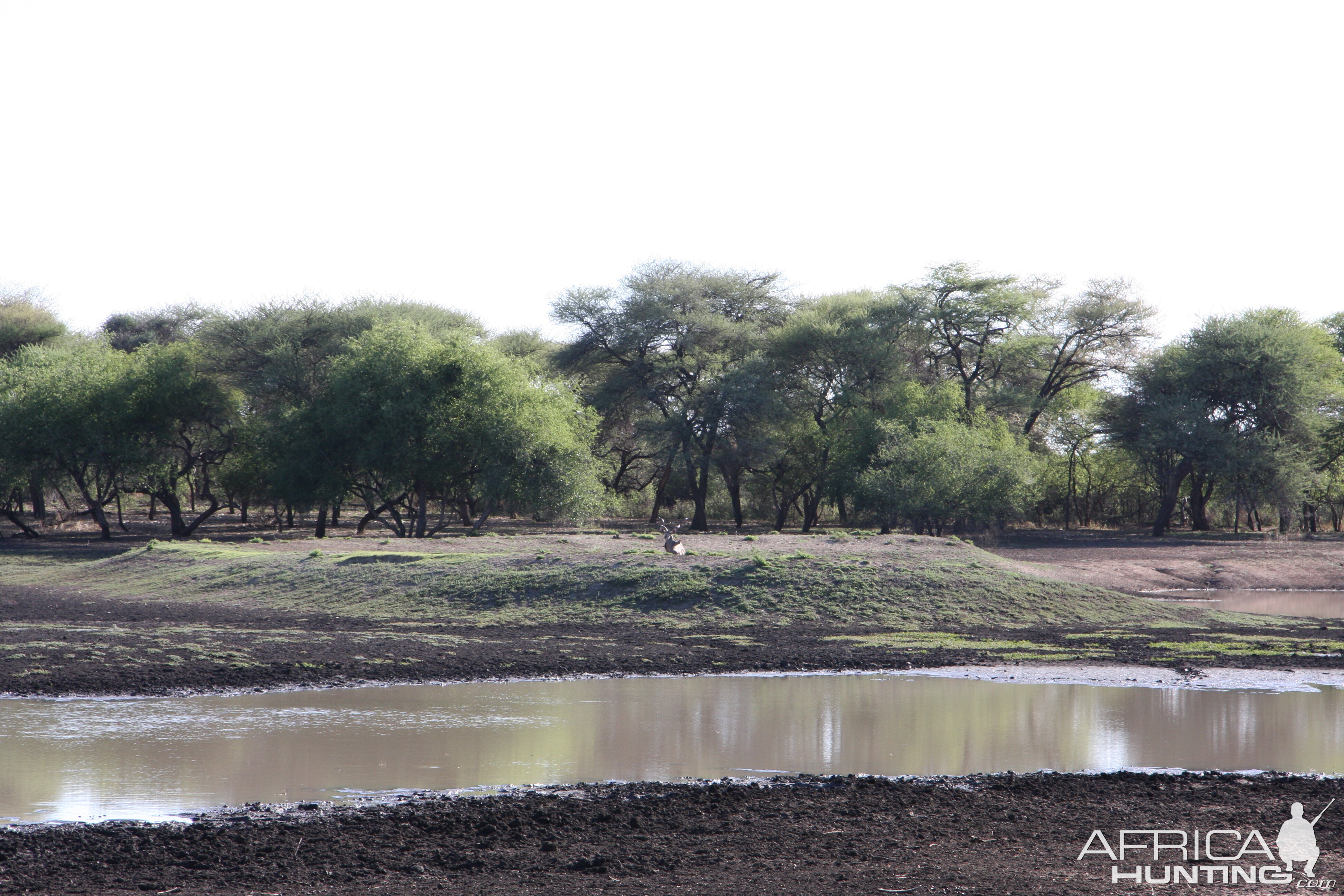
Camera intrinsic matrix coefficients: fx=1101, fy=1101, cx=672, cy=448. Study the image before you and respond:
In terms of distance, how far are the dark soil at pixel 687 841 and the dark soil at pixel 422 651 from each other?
754cm

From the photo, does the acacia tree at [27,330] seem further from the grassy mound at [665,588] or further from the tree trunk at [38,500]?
the grassy mound at [665,588]

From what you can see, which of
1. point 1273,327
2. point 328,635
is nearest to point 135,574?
point 328,635

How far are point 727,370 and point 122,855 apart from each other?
49.4 meters

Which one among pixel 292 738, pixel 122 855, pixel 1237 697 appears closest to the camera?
pixel 122 855

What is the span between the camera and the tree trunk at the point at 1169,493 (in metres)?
55.6

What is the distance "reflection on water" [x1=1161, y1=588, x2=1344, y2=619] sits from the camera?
3062 centimetres

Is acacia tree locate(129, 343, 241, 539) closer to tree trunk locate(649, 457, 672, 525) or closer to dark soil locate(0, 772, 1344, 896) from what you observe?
tree trunk locate(649, 457, 672, 525)

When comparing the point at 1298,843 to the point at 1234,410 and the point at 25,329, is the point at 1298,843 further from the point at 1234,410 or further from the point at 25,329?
the point at 25,329

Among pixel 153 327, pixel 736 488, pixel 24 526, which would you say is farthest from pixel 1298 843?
pixel 153 327

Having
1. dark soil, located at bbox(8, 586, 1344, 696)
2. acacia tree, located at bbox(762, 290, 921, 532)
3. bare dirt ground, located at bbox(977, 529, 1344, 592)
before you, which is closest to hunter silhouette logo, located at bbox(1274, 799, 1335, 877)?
dark soil, located at bbox(8, 586, 1344, 696)

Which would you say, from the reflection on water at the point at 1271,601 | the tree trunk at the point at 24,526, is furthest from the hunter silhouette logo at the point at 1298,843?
the tree trunk at the point at 24,526

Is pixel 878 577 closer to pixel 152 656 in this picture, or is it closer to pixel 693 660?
pixel 693 660

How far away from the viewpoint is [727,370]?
2247 inches

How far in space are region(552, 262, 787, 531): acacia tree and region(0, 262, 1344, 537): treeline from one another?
0.15 meters
